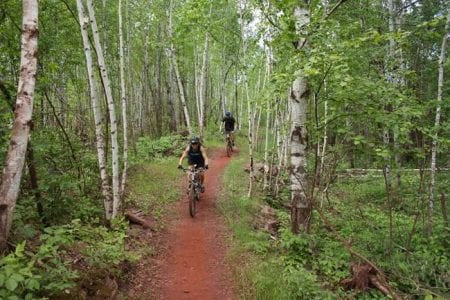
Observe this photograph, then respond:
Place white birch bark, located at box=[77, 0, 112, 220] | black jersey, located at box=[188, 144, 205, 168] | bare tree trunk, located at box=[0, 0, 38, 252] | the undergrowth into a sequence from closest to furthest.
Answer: bare tree trunk, located at box=[0, 0, 38, 252] → the undergrowth → white birch bark, located at box=[77, 0, 112, 220] → black jersey, located at box=[188, 144, 205, 168]

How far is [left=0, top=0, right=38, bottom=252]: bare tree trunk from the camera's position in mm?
3674

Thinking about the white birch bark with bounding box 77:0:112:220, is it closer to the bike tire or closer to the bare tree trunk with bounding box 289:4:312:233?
the bike tire

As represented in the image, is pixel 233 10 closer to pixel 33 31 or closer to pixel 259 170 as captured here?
pixel 259 170

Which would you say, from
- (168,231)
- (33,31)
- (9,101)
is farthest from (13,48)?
(168,231)

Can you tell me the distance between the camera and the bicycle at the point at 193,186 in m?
8.88

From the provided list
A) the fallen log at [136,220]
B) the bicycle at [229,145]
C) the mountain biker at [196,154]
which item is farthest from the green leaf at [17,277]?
the bicycle at [229,145]

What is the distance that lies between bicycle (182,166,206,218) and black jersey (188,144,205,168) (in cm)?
39

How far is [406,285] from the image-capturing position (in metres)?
6.48

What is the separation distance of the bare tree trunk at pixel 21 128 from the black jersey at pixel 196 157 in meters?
5.85

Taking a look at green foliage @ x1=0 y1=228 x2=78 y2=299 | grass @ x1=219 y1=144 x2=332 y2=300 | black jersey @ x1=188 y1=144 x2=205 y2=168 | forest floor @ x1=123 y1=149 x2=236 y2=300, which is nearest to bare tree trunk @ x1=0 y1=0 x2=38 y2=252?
green foliage @ x1=0 y1=228 x2=78 y2=299

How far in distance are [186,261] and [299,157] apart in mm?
2996

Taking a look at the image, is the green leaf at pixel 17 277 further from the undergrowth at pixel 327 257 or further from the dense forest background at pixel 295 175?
the undergrowth at pixel 327 257

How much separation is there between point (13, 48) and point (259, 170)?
34.6 ft

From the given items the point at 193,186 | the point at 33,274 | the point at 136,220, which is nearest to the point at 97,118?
the point at 136,220
